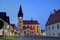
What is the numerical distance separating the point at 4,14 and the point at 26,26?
4256 cm

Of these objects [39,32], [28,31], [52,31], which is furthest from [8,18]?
[28,31]

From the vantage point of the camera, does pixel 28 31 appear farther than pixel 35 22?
No

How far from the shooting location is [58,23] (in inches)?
1535

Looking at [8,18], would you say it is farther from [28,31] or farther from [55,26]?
[28,31]

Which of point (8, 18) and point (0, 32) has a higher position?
point (8, 18)

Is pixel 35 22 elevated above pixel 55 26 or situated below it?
above

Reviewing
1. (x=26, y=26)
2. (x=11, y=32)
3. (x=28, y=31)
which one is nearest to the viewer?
(x=11, y=32)

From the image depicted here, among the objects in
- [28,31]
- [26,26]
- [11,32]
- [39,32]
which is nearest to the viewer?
[11,32]

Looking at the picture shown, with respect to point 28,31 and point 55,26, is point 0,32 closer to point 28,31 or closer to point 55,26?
point 55,26

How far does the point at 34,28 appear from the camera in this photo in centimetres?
7906

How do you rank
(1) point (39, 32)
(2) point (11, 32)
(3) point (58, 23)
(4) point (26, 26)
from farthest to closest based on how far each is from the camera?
1. (4) point (26, 26)
2. (1) point (39, 32)
3. (2) point (11, 32)
4. (3) point (58, 23)

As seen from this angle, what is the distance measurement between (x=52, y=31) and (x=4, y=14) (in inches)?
513

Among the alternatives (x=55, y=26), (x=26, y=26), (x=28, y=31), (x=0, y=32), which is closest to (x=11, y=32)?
(x=0, y=32)

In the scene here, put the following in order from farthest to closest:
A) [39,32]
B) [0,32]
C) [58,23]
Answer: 1. [39,32]
2. [58,23]
3. [0,32]
